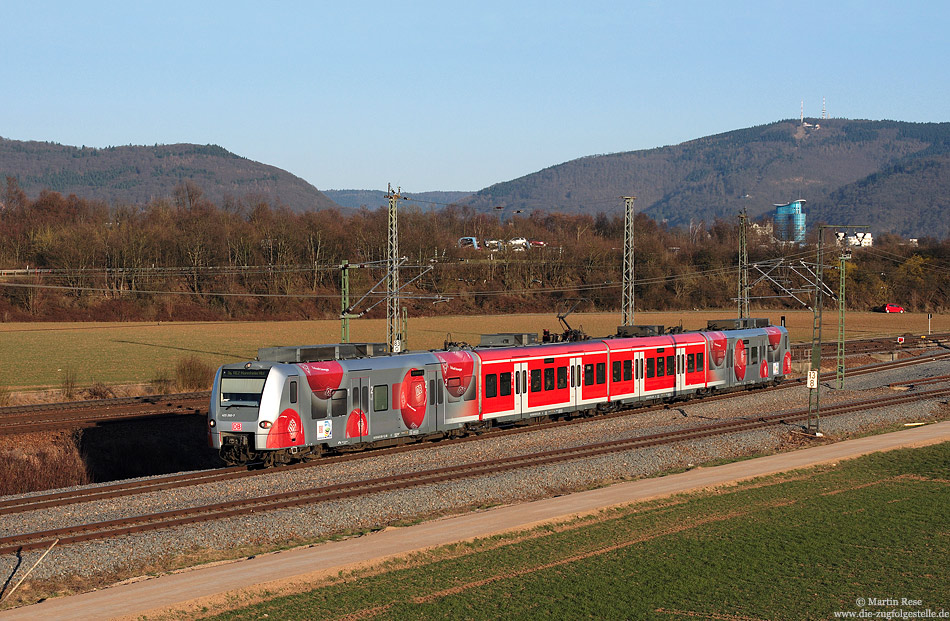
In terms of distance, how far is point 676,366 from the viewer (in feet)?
142

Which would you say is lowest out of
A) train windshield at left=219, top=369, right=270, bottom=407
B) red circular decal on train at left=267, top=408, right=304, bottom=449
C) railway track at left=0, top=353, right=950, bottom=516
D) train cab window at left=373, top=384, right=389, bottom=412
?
railway track at left=0, top=353, right=950, bottom=516

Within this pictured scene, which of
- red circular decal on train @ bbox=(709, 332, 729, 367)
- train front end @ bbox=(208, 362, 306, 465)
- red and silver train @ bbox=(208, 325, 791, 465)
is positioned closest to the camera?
train front end @ bbox=(208, 362, 306, 465)

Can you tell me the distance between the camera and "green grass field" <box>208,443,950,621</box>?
14.7 meters

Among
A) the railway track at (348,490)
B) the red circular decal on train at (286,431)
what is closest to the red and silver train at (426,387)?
the red circular decal on train at (286,431)

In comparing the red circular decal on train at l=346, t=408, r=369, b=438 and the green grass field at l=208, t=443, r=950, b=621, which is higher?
the red circular decal on train at l=346, t=408, r=369, b=438

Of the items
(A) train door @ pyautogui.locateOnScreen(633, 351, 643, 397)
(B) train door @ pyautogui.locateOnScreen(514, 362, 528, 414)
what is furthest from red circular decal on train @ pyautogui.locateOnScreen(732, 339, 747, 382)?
(B) train door @ pyautogui.locateOnScreen(514, 362, 528, 414)

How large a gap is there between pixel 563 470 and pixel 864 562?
10.9 m

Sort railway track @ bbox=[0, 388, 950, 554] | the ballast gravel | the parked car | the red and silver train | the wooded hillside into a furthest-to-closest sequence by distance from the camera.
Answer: the parked car < the wooded hillside < the red and silver train < railway track @ bbox=[0, 388, 950, 554] < the ballast gravel

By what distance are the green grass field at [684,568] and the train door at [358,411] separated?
32.0 ft

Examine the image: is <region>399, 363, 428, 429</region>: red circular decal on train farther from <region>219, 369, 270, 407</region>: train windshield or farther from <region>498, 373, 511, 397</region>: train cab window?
<region>219, 369, 270, 407</region>: train windshield

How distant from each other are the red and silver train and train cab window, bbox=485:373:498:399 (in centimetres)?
4

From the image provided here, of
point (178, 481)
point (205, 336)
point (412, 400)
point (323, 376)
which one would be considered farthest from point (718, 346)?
point (205, 336)

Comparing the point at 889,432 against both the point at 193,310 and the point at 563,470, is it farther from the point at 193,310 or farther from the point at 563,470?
the point at 193,310

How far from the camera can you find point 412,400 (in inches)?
1201
